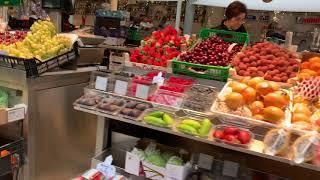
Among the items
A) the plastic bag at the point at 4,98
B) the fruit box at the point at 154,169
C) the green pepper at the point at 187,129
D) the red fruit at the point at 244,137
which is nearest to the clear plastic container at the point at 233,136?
the red fruit at the point at 244,137

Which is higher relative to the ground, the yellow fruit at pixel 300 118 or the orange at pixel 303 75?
the orange at pixel 303 75

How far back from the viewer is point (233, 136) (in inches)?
63.4

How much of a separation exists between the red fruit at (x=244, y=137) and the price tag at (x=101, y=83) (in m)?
0.90

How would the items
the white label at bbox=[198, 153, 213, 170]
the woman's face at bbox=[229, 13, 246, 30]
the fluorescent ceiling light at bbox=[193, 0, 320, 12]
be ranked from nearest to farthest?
the white label at bbox=[198, 153, 213, 170], the fluorescent ceiling light at bbox=[193, 0, 320, 12], the woman's face at bbox=[229, 13, 246, 30]

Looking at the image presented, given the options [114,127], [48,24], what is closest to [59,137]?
[114,127]

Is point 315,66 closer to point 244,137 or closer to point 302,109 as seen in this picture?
point 302,109

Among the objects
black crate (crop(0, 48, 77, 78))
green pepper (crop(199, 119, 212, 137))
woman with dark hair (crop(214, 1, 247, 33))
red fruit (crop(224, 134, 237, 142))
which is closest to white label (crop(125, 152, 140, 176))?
green pepper (crop(199, 119, 212, 137))

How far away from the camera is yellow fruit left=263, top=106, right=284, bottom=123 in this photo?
1.60 metres

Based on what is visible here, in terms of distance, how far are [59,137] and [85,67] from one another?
2.25 ft

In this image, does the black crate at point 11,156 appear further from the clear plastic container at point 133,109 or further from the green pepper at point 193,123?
the green pepper at point 193,123

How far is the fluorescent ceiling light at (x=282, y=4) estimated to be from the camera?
3.53 m

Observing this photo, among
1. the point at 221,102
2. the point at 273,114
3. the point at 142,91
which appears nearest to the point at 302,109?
the point at 273,114

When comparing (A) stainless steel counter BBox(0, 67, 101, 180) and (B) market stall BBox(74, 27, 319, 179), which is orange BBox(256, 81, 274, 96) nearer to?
(B) market stall BBox(74, 27, 319, 179)

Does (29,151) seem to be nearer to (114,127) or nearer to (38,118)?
(38,118)
